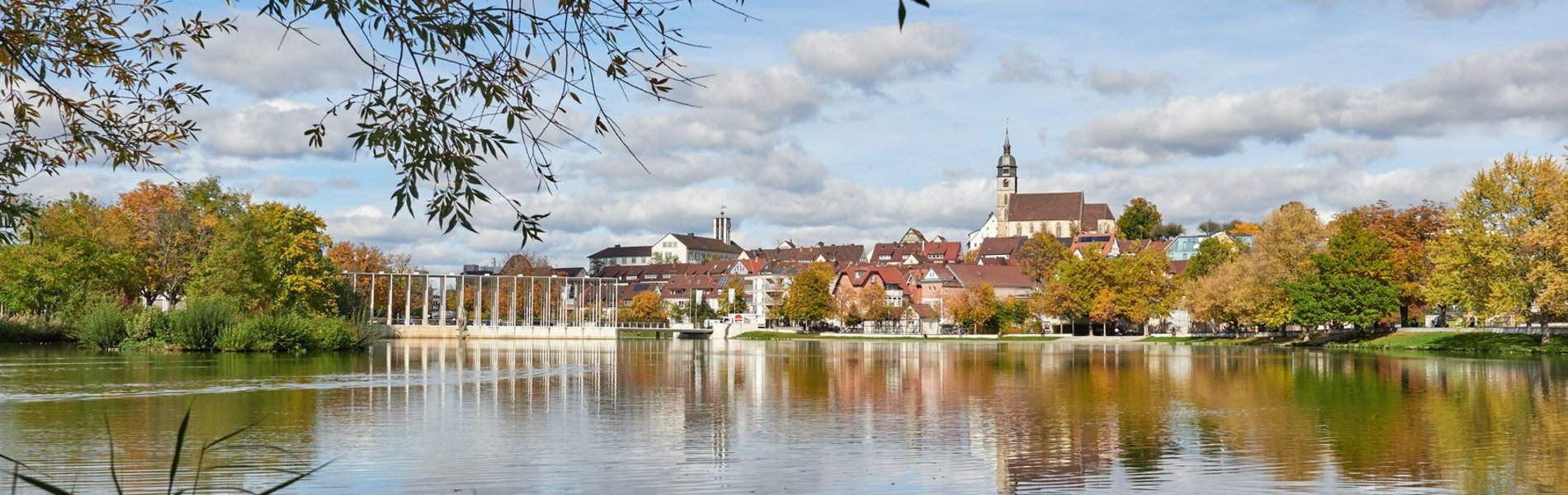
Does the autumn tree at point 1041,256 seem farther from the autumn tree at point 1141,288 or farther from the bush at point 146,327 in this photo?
the bush at point 146,327

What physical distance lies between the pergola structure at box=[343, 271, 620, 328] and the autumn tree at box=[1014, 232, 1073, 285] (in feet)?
158

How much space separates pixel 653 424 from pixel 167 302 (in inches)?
2439

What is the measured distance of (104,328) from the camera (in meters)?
51.8

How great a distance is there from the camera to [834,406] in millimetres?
26000

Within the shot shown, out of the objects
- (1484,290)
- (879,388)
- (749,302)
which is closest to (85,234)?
(879,388)

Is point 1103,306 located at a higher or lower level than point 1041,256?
lower

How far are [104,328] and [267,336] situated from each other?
665cm

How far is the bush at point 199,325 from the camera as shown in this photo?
5066 centimetres

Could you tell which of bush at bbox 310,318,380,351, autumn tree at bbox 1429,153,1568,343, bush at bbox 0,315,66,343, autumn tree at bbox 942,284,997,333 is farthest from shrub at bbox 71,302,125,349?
autumn tree at bbox 942,284,997,333

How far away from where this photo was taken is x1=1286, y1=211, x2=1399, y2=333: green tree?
254 feet

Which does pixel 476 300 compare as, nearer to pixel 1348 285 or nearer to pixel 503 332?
pixel 503 332

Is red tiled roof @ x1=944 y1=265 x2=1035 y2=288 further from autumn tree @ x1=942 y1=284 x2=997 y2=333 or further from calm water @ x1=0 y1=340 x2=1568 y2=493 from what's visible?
calm water @ x1=0 y1=340 x2=1568 y2=493

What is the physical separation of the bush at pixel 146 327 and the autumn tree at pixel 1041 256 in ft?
352

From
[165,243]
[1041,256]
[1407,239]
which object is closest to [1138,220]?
[1041,256]
